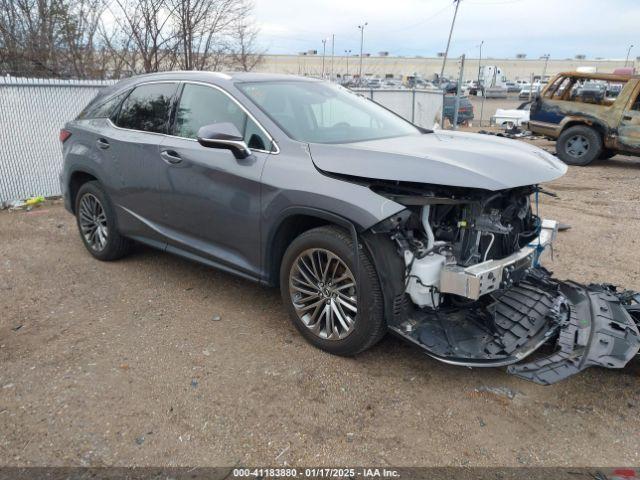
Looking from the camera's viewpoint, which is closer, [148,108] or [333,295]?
[333,295]

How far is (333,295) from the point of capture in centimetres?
334

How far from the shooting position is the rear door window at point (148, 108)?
4.36m

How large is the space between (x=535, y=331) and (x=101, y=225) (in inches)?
161

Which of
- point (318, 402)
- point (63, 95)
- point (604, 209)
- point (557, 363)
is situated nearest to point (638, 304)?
point (557, 363)

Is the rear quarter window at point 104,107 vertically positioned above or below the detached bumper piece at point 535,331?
above

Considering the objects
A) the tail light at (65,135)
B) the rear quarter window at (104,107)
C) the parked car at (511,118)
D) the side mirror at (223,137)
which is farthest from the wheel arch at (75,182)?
the parked car at (511,118)

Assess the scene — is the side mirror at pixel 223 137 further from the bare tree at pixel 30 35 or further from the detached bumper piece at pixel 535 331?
the bare tree at pixel 30 35

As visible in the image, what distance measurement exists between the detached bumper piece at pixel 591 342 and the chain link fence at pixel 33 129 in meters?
7.74

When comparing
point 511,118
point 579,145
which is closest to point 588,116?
point 579,145

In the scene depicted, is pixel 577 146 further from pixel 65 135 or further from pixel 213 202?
pixel 65 135

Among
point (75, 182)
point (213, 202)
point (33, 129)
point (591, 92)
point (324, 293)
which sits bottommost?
point (324, 293)

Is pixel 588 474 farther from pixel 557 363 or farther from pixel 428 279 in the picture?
pixel 428 279

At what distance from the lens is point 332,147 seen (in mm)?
3326

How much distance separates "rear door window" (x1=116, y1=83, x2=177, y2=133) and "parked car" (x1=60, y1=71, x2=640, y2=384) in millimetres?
20
